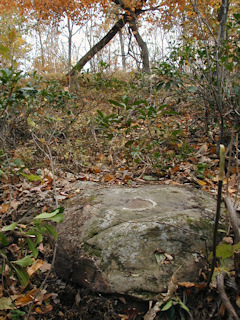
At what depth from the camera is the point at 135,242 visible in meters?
1.83

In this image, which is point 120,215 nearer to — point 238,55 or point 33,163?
point 33,163

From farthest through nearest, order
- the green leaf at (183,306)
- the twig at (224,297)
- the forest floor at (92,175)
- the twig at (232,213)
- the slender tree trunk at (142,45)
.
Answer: the slender tree trunk at (142,45) → the forest floor at (92,175) → the green leaf at (183,306) → the twig at (224,297) → the twig at (232,213)

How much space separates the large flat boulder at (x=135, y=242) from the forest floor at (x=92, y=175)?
10 centimetres

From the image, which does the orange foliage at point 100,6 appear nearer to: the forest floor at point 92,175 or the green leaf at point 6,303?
the forest floor at point 92,175

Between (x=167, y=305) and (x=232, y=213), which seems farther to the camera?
(x=167, y=305)

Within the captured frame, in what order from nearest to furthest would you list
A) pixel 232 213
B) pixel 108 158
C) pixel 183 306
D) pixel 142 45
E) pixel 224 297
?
1. pixel 232 213
2. pixel 224 297
3. pixel 183 306
4. pixel 108 158
5. pixel 142 45

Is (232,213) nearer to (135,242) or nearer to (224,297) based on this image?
(224,297)

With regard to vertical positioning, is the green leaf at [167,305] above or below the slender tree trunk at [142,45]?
below

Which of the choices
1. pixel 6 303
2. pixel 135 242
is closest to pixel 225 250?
pixel 135 242

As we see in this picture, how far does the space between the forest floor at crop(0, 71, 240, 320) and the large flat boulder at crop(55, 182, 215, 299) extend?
0.10 metres

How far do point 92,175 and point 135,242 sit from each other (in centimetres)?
153

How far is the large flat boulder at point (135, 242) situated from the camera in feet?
5.45

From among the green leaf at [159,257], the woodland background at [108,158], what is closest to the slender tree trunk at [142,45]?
the woodland background at [108,158]

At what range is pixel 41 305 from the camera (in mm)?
1733
